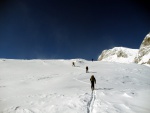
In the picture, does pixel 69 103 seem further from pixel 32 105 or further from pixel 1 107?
pixel 1 107

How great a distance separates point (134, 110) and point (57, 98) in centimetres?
568

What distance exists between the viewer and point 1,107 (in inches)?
516

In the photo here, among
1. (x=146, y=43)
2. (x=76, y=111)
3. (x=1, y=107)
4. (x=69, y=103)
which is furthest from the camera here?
(x=146, y=43)

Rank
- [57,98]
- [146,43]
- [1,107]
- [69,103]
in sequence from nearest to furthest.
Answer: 1. [1,107]
2. [69,103]
3. [57,98]
4. [146,43]

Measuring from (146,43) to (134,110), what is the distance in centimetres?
14634

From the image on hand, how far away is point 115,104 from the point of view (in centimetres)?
1434

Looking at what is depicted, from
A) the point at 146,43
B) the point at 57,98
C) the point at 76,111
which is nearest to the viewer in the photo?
the point at 76,111

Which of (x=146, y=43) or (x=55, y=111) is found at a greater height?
(x=146, y=43)

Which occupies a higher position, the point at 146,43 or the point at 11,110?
the point at 146,43

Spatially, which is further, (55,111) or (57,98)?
(57,98)

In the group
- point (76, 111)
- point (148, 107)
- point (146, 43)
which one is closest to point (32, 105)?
point (76, 111)

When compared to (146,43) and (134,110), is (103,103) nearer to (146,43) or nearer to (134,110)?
(134,110)

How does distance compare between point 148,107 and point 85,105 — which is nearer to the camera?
point 85,105

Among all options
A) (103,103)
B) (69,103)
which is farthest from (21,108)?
(103,103)
